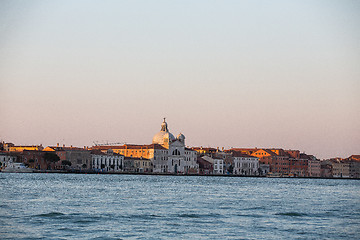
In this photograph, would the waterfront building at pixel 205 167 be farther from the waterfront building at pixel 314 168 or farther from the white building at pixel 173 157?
Result: the waterfront building at pixel 314 168

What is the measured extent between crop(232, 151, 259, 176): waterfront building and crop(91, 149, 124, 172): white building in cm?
2349

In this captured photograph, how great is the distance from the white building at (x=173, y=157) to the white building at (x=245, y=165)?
10474 mm

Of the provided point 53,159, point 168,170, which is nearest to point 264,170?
point 168,170

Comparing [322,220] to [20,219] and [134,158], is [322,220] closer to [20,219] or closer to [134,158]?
[20,219]

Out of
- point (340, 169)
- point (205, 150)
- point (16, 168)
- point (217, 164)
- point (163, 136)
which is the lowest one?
point (16, 168)

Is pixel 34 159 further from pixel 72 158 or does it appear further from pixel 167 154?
pixel 167 154

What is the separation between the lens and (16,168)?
302 feet

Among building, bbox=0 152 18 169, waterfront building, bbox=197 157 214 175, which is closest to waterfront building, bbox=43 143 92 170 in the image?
building, bbox=0 152 18 169

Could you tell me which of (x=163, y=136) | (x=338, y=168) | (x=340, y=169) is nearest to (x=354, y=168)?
(x=340, y=169)

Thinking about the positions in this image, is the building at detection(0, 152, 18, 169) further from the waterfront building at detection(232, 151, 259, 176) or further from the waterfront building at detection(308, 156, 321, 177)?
the waterfront building at detection(308, 156, 321, 177)

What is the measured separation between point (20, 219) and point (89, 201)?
26.5 feet

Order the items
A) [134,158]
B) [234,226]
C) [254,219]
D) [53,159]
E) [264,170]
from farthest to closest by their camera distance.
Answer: [264,170] < [134,158] < [53,159] < [254,219] < [234,226]

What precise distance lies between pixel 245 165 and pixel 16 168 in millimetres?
48086

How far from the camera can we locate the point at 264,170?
128 metres
